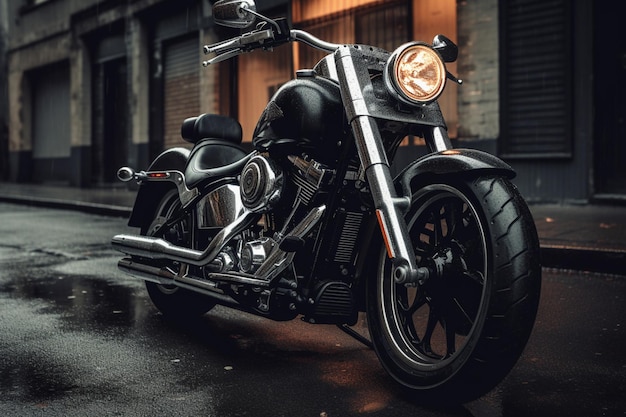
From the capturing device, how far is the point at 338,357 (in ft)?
12.3

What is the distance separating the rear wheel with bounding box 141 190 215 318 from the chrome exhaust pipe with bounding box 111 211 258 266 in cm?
12

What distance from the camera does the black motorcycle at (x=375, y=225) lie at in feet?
9.27

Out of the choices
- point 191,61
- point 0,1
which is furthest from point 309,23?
point 0,1

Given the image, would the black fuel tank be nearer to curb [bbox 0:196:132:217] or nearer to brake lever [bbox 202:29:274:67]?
brake lever [bbox 202:29:274:67]

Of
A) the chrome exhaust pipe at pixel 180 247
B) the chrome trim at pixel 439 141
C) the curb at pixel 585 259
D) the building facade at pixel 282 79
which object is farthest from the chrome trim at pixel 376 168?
the building facade at pixel 282 79

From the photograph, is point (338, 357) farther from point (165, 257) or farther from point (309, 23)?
point (309, 23)

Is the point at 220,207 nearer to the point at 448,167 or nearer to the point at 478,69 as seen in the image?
the point at 448,167

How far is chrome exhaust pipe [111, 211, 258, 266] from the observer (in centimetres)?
386

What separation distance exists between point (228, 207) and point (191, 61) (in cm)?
1494

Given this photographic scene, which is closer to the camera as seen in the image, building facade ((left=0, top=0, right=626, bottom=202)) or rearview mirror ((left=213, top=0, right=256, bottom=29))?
rearview mirror ((left=213, top=0, right=256, bottom=29))

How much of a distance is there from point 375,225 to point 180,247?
1396 mm

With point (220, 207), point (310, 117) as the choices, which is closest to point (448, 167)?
point (310, 117)

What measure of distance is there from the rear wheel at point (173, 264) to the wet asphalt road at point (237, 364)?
100 mm

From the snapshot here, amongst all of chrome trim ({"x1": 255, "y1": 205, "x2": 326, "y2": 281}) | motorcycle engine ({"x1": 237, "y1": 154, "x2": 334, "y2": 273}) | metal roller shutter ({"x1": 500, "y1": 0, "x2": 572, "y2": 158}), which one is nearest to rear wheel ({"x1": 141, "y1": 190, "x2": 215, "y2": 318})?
motorcycle engine ({"x1": 237, "y1": 154, "x2": 334, "y2": 273})
